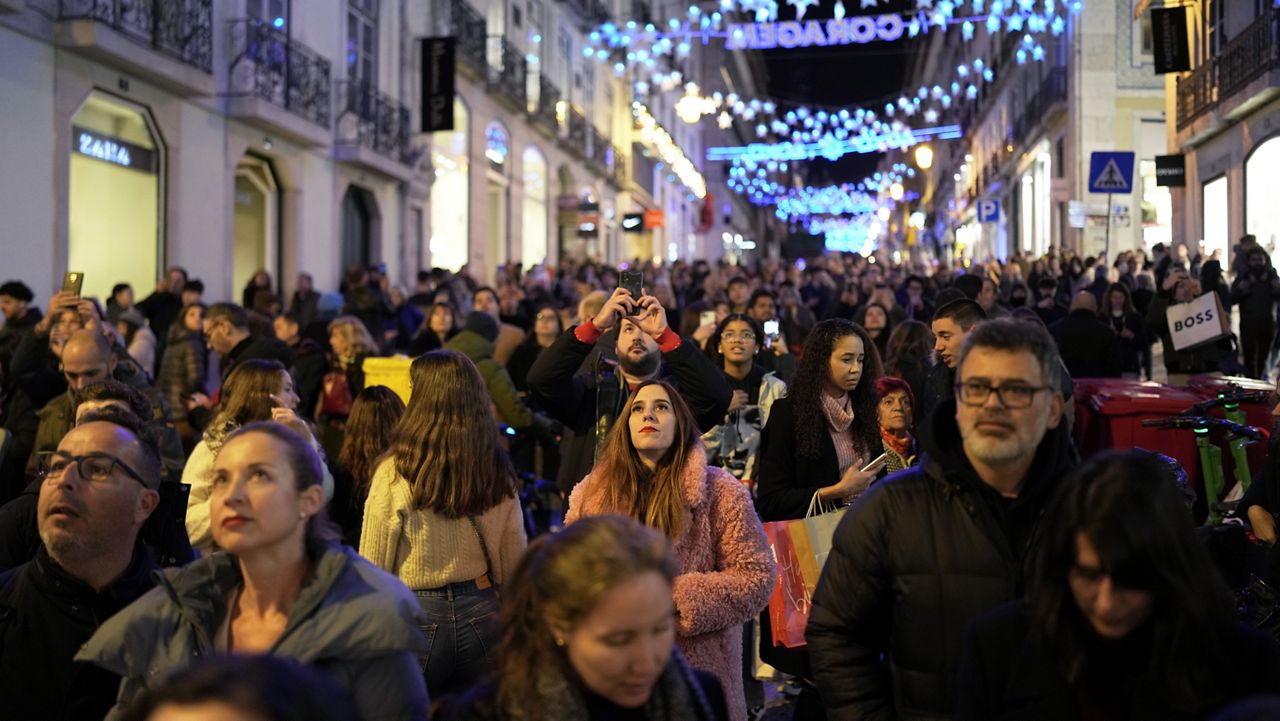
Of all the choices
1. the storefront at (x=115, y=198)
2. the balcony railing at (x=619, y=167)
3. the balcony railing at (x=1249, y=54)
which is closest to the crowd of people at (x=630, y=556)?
the storefront at (x=115, y=198)

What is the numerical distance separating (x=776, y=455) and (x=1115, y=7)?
28553 millimetres

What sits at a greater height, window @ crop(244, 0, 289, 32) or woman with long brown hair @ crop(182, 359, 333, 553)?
window @ crop(244, 0, 289, 32)

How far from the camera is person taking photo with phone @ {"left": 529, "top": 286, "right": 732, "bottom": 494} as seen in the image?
20.1 feet

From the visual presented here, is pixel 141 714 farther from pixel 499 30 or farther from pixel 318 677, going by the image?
pixel 499 30

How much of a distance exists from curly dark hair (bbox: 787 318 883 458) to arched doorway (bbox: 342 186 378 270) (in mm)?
17982

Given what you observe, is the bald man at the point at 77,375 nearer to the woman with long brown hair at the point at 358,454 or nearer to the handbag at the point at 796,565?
the woman with long brown hair at the point at 358,454

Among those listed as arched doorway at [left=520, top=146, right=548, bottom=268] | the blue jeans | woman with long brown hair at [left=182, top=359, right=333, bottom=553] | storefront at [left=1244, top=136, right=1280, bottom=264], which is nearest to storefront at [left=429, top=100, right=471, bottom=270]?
arched doorway at [left=520, top=146, right=548, bottom=268]

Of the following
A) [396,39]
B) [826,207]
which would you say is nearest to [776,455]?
[396,39]

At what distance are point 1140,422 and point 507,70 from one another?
22.3 meters

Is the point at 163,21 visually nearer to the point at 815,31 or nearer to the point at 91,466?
the point at 815,31

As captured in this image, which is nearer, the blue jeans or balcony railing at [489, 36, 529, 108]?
the blue jeans

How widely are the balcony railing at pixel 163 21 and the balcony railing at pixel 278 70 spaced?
0.73 metres

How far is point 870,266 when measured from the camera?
28.2 metres

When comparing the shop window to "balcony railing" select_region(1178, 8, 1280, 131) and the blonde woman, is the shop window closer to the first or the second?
"balcony railing" select_region(1178, 8, 1280, 131)
